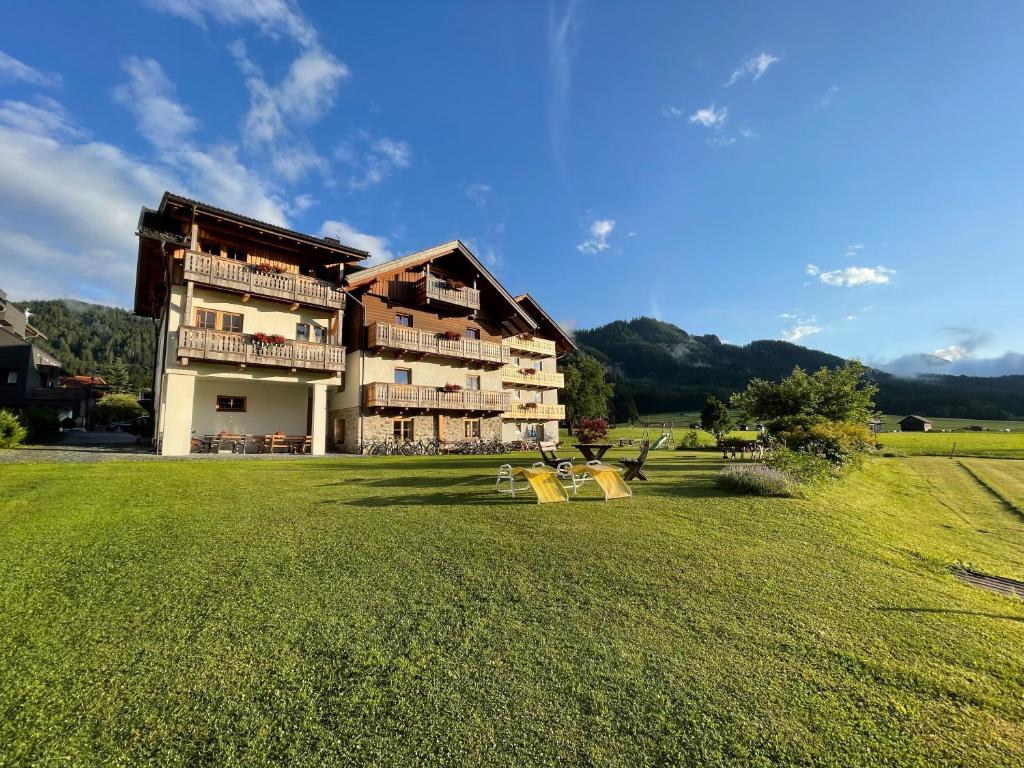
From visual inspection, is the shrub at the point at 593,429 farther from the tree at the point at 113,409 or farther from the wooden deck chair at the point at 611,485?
the tree at the point at 113,409

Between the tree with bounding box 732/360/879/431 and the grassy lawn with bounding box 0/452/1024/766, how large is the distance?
1267 centimetres

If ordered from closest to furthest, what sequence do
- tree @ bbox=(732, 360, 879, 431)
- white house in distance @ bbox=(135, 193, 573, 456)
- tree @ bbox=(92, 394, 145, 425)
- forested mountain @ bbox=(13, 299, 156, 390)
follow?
tree @ bbox=(732, 360, 879, 431) → white house in distance @ bbox=(135, 193, 573, 456) → tree @ bbox=(92, 394, 145, 425) → forested mountain @ bbox=(13, 299, 156, 390)

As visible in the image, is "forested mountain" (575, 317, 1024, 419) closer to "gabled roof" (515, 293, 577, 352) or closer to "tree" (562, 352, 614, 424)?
"tree" (562, 352, 614, 424)

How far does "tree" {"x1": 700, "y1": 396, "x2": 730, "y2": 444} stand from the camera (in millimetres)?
37125

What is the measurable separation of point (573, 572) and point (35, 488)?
36.0 feet

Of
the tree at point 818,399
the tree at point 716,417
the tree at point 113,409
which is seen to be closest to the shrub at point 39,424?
the tree at point 113,409

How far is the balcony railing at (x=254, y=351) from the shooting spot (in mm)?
18531

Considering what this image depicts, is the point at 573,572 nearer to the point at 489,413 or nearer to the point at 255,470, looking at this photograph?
the point at 255,470

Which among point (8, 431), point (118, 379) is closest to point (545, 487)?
point (8, 431)

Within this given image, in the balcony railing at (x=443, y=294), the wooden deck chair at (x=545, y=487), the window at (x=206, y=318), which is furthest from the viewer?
the balcony railing at (x=443, y=294)

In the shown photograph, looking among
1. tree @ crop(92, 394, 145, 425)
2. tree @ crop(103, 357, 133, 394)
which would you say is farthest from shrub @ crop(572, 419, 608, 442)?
tree @ crop(103, 357, 133, 394)

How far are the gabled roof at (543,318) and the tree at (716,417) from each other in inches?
490

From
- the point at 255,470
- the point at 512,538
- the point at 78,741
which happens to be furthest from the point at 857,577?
the point at 255,470

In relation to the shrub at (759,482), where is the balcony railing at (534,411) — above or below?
above
